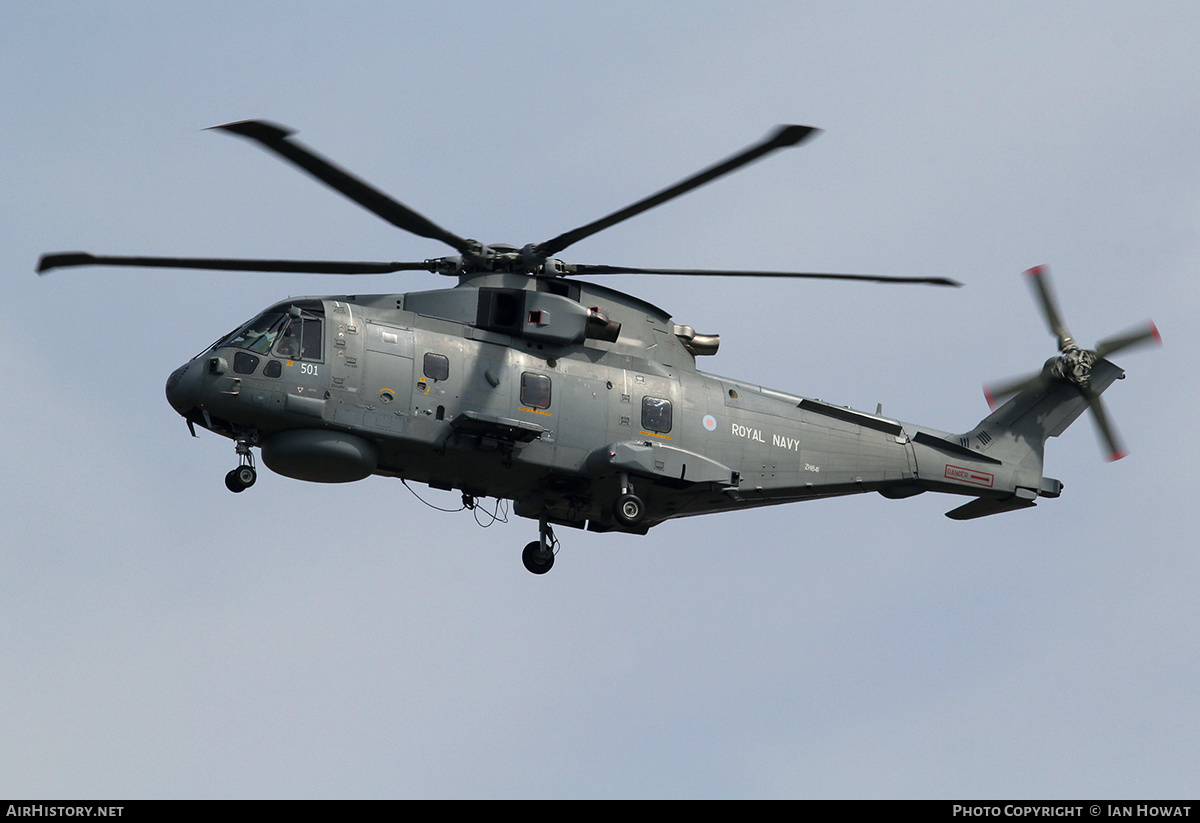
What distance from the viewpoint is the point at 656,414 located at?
2980 cm

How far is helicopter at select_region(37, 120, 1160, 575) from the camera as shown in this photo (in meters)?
27.0

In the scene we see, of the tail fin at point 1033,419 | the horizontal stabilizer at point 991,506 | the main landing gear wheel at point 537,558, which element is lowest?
the main landing gear wheel at point 537,558

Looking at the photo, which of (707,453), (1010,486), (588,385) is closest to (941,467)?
(1010,486)

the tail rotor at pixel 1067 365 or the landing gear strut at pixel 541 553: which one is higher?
the tail rotor at pixel 1067 365

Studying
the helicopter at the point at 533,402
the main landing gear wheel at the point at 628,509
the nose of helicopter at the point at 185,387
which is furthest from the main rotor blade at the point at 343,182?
the main landing gear wheel at the point at 628,509

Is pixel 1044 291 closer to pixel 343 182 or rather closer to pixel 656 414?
pixel 656 414

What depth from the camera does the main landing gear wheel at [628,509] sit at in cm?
2916

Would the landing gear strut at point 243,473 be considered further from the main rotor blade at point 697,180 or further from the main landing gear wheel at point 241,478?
the main rotor blade at point 697,180

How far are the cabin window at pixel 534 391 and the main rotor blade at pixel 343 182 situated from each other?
2677 mm

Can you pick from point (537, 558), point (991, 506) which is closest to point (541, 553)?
point (537, 558)

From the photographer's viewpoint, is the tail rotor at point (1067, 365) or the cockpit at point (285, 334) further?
the tail rotor at point (1067, 365)

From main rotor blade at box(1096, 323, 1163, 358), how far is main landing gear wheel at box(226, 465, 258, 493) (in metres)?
18.8

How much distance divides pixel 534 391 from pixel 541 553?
369 centimetres

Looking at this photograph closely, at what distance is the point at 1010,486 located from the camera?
110ft
